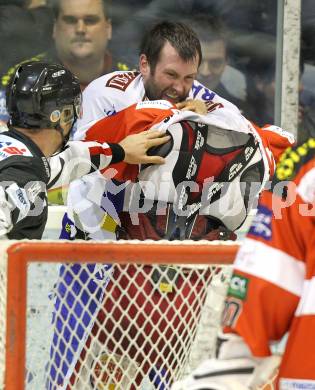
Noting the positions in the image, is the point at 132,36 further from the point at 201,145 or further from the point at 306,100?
the point at 201,145

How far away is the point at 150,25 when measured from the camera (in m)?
4.07

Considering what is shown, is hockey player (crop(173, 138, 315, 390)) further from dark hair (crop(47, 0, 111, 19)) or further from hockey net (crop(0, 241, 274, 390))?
dark hair (crop(47, 0, 111, 19))

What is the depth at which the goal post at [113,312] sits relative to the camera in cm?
221

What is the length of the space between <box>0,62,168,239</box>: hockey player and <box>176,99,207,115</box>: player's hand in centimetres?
16

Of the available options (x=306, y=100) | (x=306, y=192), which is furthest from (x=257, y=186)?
(x=306, y=100)

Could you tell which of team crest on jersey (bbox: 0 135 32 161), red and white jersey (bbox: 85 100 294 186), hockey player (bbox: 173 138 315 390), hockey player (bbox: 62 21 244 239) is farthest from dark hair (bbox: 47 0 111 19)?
hockey player (bbox: 173 138 315 390)


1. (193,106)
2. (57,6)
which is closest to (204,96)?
(193,106)

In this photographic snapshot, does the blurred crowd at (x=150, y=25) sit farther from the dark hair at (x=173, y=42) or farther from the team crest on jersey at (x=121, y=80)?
the dark hair at (x=173, y=42)

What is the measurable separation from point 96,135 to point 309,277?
1.46m

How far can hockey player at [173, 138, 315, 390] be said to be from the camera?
60.8 inches

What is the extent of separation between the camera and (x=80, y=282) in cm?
225

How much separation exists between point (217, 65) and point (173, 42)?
1187 mm

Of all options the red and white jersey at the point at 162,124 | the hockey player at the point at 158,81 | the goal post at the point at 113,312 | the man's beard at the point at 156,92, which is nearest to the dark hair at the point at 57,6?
the hockey player at the point at 158,81

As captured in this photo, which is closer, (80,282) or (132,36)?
(80,282)
